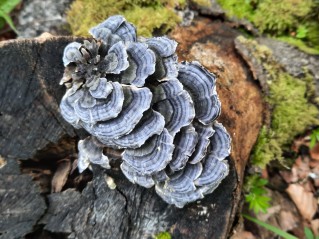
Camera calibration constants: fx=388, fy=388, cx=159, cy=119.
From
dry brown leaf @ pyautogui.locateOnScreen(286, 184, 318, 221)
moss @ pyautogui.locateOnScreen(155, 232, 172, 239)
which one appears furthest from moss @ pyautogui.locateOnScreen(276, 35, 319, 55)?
moss @ pyautogui.locateOnScreen(155, 232, 172, 239)

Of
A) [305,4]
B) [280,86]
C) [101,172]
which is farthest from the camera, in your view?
[305,4]

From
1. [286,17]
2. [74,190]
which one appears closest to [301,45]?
[286,17]

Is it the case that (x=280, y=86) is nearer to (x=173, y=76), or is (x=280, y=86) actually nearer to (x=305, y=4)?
(x=305, y=4)

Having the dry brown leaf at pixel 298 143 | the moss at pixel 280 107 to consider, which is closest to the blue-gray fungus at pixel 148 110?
the moss at pixel 280 107

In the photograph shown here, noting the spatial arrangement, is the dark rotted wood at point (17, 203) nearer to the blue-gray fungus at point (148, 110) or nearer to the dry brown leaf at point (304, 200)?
the blue-gray fungus at point (148, 110)

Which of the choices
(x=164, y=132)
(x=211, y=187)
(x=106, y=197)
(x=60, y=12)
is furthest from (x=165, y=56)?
(x=60, y=12)

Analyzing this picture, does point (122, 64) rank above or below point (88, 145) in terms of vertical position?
above
